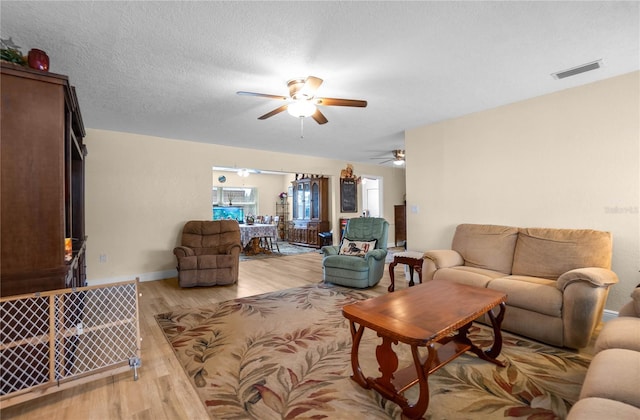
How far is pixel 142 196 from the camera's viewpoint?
474cm

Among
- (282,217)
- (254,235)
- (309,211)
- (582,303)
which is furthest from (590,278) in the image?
(282,217)

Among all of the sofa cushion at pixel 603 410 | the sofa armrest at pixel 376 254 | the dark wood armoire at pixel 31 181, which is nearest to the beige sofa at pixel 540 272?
the sofa armrest at pixel 376 254

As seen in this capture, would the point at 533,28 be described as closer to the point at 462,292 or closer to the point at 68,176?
the point at 462,292

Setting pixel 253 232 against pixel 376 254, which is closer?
pixel 376 254

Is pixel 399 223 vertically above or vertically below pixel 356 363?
above

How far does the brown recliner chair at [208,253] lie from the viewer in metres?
4.20

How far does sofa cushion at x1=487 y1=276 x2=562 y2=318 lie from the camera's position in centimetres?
232

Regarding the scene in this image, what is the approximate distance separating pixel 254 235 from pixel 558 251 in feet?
19.9

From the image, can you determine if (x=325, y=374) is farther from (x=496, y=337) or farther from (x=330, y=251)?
(x=330, y=251)

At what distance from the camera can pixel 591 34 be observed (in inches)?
82.3

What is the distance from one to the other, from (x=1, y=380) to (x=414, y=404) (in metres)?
2.46

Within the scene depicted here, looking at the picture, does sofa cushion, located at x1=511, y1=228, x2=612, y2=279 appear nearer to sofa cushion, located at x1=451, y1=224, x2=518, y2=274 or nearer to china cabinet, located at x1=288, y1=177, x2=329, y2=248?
sofa cushion, located at x1=451, y1=224, x2=518, y2=274

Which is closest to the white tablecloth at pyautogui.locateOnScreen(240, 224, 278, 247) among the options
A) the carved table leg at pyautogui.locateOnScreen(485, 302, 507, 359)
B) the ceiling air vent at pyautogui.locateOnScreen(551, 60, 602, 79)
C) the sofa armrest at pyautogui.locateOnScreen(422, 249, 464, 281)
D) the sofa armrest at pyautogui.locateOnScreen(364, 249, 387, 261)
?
the sofa armrest at pyautogui.locateOnScreen(364, 249, 387, 261)

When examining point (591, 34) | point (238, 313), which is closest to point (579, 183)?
point (591, 34)
